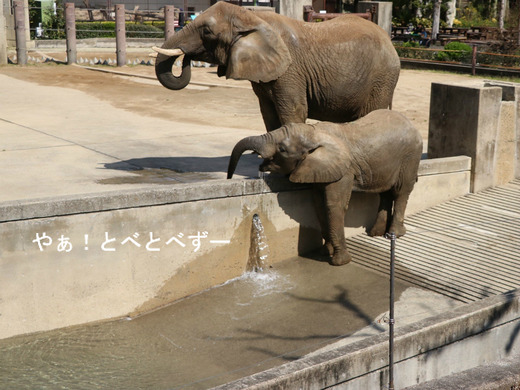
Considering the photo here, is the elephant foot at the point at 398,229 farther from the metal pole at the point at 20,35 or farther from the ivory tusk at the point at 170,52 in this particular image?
the metal pole at the point at 20,35

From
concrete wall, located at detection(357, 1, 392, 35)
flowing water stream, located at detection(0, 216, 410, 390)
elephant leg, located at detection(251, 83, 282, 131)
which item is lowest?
flowing water stream, located at detection(0, 216, 410, 390)

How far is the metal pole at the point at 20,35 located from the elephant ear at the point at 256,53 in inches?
647

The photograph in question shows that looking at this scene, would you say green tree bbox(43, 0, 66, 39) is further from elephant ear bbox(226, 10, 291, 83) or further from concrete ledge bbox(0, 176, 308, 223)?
concrete ledge bbox(0, 176, 308, 223)

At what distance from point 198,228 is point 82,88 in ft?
42.1

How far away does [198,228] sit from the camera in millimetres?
10258

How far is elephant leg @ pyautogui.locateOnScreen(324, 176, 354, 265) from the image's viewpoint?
10.6m

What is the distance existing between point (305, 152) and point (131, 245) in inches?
99.2

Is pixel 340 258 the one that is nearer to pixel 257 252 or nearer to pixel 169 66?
pixel 257 252

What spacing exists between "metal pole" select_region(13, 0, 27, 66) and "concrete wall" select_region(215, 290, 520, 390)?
20428 mm

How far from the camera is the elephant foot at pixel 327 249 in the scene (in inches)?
435

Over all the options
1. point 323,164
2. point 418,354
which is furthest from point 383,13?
point 418,354

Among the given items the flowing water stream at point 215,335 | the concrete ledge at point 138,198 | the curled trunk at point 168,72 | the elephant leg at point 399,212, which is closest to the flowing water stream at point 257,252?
the flowing water stream at point 215,335

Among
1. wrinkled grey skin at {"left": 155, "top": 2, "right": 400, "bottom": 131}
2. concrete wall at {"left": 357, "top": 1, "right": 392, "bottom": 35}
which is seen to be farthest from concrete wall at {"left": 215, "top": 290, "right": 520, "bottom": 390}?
concrete wall at {"left": 357, "top": 1, "right": 392, "bottom": 35}

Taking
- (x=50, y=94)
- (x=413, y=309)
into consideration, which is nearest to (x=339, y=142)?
(x=413, y=309)
